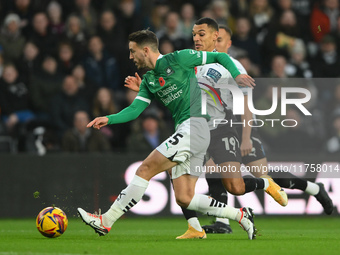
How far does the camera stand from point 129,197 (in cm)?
834

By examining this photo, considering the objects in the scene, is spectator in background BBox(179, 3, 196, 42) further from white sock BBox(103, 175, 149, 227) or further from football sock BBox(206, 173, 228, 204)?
white sock BBox(103, 175, 149, 227)

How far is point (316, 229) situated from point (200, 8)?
6.84 m

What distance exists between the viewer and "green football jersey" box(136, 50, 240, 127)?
27.4ft

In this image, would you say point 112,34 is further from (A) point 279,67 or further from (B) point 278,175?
(B) point 278,175

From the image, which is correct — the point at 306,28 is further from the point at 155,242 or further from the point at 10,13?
the point at 155,242

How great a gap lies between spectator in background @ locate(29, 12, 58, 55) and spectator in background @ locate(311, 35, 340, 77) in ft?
16.9

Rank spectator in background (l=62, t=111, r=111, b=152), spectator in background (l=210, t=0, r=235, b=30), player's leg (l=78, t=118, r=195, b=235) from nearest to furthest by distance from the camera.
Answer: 1. player's leg (l=78, t=118, r=195, b=235)
2. spectator in background (l=62, t=111, r=111, b=152)
3. spectator in background (l=210, t=0, r=235, b=30)

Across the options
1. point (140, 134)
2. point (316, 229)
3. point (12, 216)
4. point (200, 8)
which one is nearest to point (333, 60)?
point (200, 8)

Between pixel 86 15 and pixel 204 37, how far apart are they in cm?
675

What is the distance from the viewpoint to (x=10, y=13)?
49.8 ft

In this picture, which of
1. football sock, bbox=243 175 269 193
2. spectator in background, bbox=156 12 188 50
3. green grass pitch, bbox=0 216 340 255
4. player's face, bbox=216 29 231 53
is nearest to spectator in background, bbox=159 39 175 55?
spectator in background, bbox=156 12 188 50

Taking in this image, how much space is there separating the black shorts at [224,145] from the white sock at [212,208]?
0.89 metres

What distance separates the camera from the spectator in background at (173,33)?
49.4ft

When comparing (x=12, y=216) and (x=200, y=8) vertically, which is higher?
(x=200, y=8)
